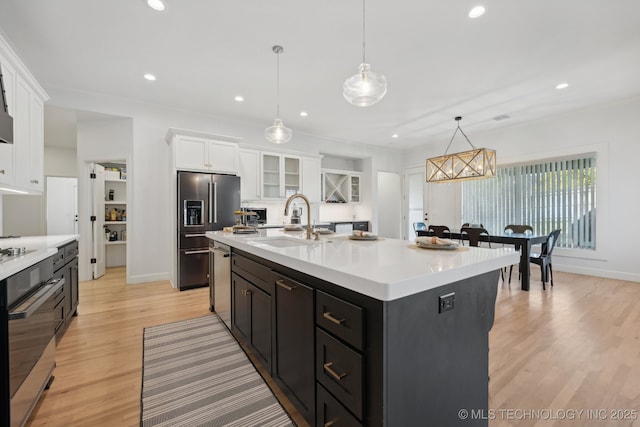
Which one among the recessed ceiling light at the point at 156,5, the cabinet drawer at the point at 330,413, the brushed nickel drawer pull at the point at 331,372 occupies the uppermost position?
the recessed ceiling light at the point at 156,5

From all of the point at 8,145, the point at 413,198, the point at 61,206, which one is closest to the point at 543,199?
the point at 413,198

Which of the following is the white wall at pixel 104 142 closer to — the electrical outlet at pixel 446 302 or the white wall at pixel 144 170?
the white wall at pixel 144 170

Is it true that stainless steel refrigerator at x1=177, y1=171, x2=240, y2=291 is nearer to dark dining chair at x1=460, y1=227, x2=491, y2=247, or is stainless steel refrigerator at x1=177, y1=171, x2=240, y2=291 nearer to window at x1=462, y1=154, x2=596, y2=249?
dark dining chair at x1=460, y1=227, x2=491, y2=247

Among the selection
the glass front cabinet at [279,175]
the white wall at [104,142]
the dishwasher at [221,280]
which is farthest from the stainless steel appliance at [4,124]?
the glass front cabinet at [279,175]

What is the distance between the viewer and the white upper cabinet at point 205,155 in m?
4.19

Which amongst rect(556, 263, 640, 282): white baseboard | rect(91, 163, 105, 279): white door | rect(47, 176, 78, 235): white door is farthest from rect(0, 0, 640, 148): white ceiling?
rect(47, 176, 78, 235): white door

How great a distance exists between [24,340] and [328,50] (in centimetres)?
327

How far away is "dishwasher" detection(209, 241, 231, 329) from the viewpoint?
2529 mm

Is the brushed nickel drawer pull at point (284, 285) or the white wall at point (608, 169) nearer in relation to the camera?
the brushed nickel drawer pull at point (284, 285)

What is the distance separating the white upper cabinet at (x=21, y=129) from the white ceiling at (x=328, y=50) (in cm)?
53

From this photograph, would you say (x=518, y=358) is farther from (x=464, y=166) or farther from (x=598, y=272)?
(x=598, y=272)

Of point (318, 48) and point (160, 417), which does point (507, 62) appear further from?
point (160, 417)

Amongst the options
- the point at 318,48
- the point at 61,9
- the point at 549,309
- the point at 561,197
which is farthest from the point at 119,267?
the point at 561,197

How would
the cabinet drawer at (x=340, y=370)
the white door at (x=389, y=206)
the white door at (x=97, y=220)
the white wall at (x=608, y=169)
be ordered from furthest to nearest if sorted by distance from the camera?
the white door at (x=389, y=206) → the white door at (x=97, y=220) → the white wall at (x=608, y=169) → the cabinet drawer at (x=340, y=370)
